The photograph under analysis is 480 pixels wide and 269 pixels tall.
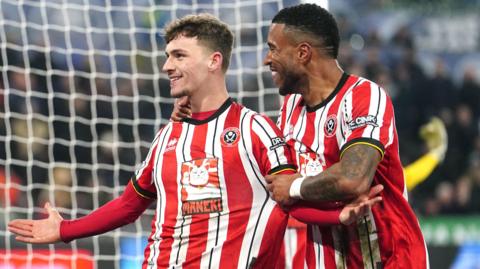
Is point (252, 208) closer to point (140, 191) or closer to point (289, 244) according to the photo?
point (140, 191)

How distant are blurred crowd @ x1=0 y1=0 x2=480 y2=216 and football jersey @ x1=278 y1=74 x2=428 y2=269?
3.53m

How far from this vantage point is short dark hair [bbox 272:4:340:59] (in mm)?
4305

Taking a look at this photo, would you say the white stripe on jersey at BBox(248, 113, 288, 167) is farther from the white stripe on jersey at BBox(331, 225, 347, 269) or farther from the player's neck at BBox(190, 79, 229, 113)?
the white stripe on jersey at BBox(331, 225, 347, 269)

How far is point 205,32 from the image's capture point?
4477 millimetres

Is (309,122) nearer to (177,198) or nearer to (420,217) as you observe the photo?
(177,198)

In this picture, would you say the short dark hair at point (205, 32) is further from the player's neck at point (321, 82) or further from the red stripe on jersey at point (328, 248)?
the red stripe on jersey at point (328, 248)

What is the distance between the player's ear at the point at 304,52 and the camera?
169 inches

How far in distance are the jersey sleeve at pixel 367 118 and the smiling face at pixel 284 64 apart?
26 centimetres

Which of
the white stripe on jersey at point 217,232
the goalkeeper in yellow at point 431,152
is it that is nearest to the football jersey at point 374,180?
the white stripe on jersey at point 217,232

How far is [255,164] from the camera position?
4.23 meters

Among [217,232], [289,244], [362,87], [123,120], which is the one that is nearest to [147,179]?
[217,232]

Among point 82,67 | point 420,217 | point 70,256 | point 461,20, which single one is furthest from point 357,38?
point 70,256

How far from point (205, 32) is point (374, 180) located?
102 centimetres

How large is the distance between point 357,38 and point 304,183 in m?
7.90
